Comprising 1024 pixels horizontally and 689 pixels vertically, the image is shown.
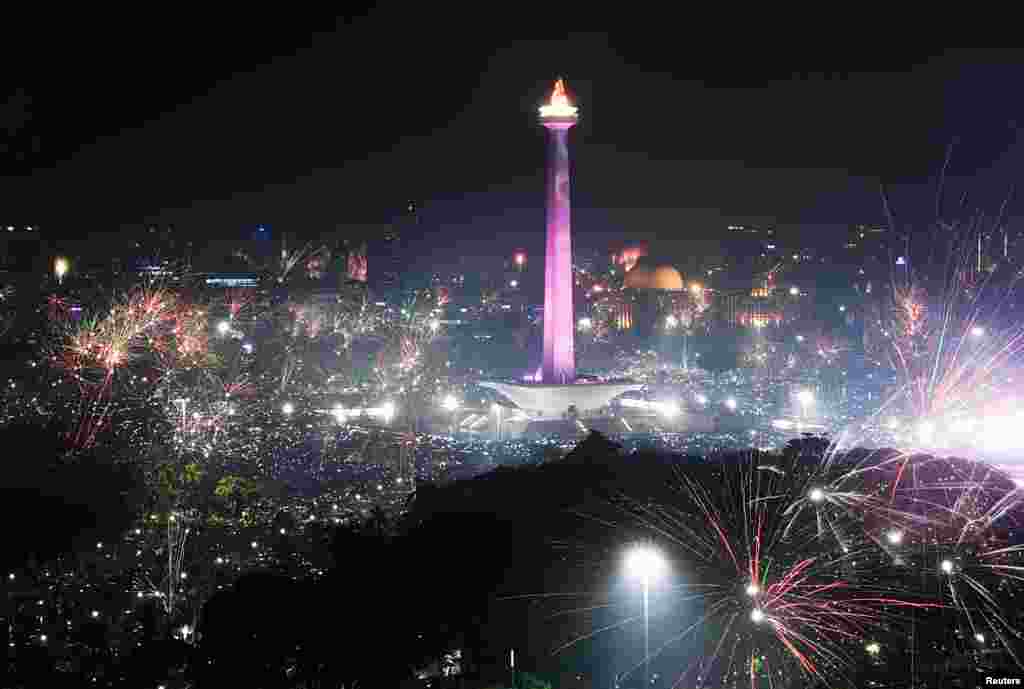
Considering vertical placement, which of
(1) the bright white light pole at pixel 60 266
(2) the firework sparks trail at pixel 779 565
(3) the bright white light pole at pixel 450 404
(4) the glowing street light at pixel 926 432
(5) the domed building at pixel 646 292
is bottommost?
(2) the firework sparks trail at pixel 779 565

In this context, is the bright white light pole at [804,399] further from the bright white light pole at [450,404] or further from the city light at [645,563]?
the city light at [645,563]

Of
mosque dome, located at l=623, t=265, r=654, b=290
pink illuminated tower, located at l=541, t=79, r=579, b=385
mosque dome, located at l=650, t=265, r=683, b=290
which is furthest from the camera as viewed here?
mosque dome, located at l=650, t=265, r=683, b=290

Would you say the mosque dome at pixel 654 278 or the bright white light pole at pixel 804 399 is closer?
the bright white light pole at pixel 804 399

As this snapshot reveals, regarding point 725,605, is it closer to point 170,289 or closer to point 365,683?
point 365,683

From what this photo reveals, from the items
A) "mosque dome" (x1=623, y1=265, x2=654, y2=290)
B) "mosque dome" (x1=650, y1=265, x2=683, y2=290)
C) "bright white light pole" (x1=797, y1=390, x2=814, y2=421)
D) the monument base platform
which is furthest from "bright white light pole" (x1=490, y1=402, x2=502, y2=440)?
"mosque dome" (x1=650, y1=265, x2=683, y2=290)

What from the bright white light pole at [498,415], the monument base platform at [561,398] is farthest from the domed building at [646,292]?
the bright white light pole at [498,415]

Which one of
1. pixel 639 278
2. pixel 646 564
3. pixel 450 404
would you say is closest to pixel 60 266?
pixel 450 404

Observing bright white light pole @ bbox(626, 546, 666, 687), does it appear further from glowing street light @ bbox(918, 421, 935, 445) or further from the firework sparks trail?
glowing street light @ bbox(918, 421, 935, 445)

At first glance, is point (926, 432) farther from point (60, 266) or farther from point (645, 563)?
point (60, 266)
